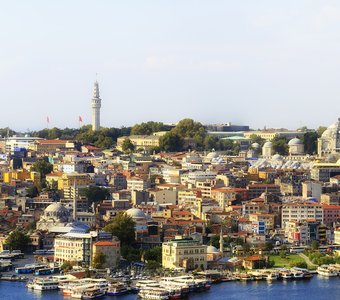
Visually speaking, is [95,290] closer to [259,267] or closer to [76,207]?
[259,267]

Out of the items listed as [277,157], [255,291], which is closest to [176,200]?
[277,157]

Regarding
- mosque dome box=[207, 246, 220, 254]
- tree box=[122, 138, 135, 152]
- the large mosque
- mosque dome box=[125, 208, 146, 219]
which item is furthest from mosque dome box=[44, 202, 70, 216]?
tree box=[122, 138, 135, 152]

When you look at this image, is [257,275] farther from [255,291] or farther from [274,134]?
[274,134]

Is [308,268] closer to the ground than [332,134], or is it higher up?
closer to the ground

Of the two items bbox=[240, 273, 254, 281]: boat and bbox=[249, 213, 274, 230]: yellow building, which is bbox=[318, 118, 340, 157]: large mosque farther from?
bbox=[240, 273, 254, 281]: boat

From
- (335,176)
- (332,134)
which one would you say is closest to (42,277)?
(335,176)

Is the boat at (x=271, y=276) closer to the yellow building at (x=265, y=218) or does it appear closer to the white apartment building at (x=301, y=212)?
the yellow building at (x=265, y=218)
